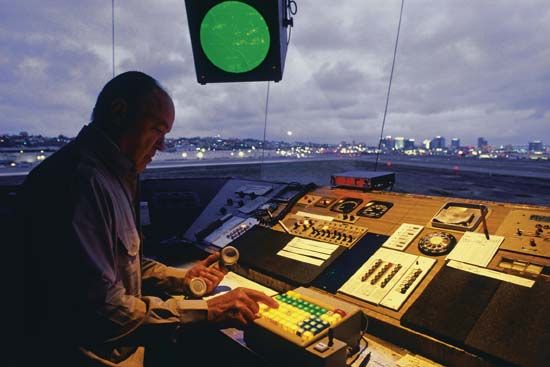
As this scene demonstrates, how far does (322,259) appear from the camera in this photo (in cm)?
145

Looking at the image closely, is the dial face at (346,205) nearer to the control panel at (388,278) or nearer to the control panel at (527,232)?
the control panel at (388,278)

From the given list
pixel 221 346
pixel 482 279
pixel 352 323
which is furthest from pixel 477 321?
pixel 221 346

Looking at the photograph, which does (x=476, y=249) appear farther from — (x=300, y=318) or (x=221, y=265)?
(x=221, y=265)

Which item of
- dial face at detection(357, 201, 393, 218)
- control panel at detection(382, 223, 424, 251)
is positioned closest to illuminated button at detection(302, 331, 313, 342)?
control panel at detection(382, 223, 424, 251)

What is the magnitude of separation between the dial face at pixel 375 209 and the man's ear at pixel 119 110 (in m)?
1.27

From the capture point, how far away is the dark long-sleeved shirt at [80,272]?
0.80m

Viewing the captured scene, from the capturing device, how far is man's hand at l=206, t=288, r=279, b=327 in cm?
98

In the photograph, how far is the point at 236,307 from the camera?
1.00 metres

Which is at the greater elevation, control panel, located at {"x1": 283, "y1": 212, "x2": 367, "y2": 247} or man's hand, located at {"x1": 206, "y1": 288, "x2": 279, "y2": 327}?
control panel, located at {"x1": 283, "y1": 212, "x2": 367, "y2": 247}

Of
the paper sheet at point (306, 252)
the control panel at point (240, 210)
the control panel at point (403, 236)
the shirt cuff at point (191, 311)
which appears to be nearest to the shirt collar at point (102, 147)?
the shirt cuff at point (191, 311)

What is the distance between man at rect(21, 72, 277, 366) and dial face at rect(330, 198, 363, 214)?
0.95 metres

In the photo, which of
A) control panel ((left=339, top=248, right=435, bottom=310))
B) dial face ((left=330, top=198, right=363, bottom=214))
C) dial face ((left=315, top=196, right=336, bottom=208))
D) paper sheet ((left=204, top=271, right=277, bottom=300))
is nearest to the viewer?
control panel ((left=339, top=248, right=435, bottom=310))

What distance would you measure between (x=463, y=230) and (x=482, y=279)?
340 mm

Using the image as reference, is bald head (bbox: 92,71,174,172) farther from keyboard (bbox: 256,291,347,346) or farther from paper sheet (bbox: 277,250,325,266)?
paper sheet (bbox: 277,250,325,266)
